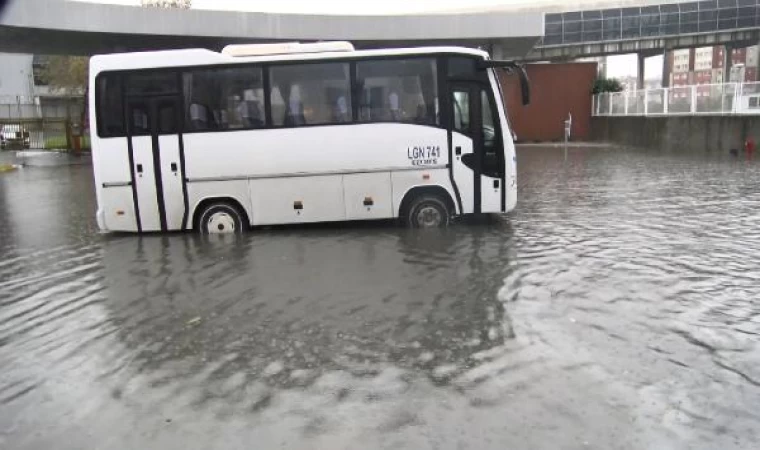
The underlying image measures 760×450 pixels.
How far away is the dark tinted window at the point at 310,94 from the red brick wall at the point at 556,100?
2821 centimetres

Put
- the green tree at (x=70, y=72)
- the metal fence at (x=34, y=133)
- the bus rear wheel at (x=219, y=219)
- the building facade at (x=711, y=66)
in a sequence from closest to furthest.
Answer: the bus rear wheel at (x=219, y=219) → the green tree at (x=70, y=72) → the building facade at (x=711, y=66) → the metal fence at (x=34, y=133)

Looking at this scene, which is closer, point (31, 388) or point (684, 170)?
point (31, 388)

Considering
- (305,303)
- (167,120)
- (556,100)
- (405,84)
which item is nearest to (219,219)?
(167,120)


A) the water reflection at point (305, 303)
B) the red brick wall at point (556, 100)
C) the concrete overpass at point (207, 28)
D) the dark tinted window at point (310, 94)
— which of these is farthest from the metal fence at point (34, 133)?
the water reflection at point (305, 303)

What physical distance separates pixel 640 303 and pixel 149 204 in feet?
24.3

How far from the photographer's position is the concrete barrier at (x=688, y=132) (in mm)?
24172

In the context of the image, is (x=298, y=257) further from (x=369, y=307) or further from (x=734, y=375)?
(x=734, y=375)

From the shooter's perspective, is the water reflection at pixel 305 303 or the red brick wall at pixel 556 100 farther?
the red brick wall at pixel 556 100

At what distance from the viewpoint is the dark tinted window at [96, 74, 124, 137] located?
10.2 meters

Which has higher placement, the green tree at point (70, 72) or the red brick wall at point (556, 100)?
the green tree at point (70, 72)

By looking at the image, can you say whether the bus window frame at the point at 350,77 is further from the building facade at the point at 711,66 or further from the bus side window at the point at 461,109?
the building facade at the point at 711,66

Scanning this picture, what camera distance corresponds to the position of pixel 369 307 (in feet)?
21.6

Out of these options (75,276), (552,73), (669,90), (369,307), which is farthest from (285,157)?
(552,73)

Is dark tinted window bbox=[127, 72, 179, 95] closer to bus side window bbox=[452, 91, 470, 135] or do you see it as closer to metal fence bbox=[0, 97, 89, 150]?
bus side window bbox=[452, 91, 470, 135]
